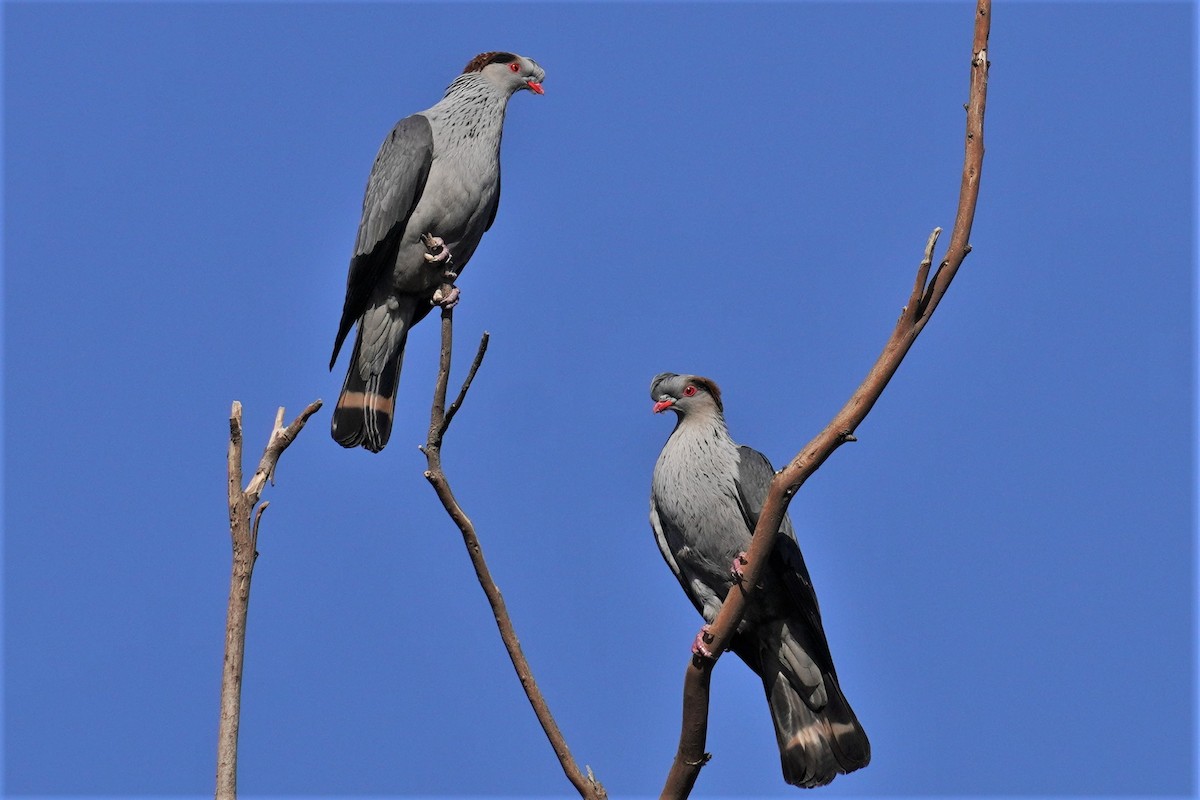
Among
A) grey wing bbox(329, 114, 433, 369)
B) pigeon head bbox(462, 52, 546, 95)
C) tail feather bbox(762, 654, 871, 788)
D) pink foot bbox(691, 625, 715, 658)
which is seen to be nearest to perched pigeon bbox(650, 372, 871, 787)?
tail feather bbox(762, 654, 871, 788)

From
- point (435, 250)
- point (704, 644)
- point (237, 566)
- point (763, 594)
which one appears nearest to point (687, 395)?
point (763, 594)

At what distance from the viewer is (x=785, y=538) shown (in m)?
5.62

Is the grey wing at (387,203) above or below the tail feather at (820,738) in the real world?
above

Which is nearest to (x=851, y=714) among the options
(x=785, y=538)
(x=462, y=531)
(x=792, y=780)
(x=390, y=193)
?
(x=792, y=780)

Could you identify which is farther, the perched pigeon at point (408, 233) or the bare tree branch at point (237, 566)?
the perched pigeon at point (408, 233)

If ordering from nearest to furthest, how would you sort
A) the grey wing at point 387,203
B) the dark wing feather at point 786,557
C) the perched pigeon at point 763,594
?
the dark wing feather at point 786,557, the perched pigeon at point 763,594, the grey wing at point 387,203

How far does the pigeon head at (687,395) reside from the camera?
20.4 feet

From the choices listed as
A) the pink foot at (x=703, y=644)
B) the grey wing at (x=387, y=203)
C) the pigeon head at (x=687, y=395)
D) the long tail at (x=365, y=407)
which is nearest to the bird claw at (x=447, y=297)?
the grey wing at (x=387, y=203)

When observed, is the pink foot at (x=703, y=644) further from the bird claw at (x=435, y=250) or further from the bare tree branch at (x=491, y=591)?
the bird claw at (x=435, y=250)

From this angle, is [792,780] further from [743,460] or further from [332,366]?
[332,366]

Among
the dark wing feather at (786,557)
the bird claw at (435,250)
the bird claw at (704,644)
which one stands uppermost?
the bird claw at (435,250)

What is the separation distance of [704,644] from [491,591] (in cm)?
76

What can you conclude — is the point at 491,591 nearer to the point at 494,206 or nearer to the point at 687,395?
the point at 687,395

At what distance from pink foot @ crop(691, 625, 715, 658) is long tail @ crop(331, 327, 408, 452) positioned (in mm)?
2381
